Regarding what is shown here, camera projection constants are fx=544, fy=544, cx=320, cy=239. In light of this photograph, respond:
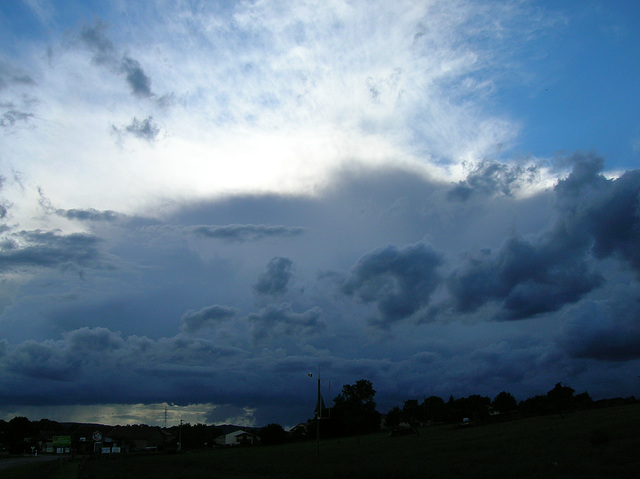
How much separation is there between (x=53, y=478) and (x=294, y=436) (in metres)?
100

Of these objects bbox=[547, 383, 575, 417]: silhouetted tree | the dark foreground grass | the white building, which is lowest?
the white building

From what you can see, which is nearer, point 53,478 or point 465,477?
point 465,477

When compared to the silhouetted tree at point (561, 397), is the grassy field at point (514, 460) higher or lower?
lower

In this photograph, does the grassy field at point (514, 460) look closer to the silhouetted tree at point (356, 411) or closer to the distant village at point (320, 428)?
the distant village at point (320, 428)

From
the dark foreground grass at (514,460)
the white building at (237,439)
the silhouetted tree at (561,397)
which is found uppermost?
the silhouetted tree at (561,397)

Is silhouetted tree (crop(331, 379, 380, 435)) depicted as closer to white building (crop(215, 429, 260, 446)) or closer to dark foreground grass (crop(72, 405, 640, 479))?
white building (crop(215, 429, 260, 446))

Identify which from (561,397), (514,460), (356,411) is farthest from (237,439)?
(514,460)

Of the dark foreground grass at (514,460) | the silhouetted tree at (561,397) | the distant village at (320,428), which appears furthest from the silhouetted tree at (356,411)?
the dark foreground grass at (514,460)

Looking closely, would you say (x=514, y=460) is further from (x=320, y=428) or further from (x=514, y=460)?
(x=320, y=428)

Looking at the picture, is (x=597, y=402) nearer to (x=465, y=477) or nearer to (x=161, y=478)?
(x=465, y=477)

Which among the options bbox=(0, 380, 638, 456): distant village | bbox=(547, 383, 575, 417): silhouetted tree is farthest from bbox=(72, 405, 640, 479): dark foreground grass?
bbox=(0, 380, 638, 456): distant village

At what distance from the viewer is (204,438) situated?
7672 inches

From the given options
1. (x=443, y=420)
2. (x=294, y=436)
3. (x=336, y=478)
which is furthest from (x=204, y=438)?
(x=336, y=478)

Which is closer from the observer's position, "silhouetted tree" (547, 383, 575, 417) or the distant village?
"silhouetted tree" (547, 383, 575, 417)
